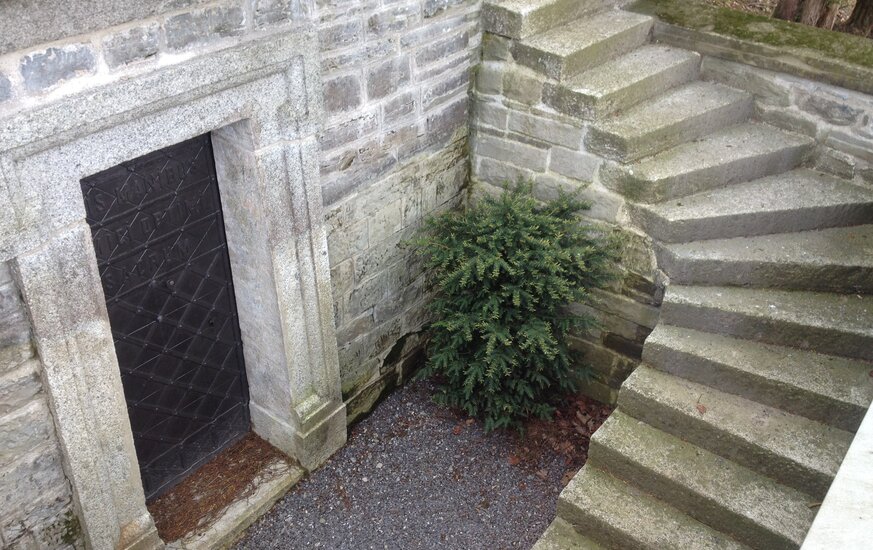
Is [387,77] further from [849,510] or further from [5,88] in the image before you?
[849,510]

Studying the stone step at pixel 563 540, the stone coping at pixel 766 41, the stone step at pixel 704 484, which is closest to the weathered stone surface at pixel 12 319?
the stone step at pixel 563 540

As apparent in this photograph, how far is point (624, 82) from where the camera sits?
4.81 meters

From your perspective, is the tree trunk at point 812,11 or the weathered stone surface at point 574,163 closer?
the weathered stone surface at point 574,163

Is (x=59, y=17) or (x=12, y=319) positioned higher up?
(x=59, y=17)

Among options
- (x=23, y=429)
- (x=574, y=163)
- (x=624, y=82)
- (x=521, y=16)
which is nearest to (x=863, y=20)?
(x=624, y=82)

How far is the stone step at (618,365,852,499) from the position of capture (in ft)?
12.7

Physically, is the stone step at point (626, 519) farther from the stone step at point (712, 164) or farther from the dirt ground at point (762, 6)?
the dirt ground at point (762, 6)

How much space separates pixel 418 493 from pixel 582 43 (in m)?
2.78

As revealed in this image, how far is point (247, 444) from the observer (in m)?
4.86

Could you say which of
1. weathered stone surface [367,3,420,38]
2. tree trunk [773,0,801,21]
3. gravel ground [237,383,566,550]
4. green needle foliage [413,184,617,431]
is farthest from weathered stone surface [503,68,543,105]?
tree trunk [773,0,801,21]

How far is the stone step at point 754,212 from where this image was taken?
15.0ft

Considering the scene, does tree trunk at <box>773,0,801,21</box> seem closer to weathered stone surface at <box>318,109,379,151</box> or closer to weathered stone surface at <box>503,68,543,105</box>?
weathered stone surface at <box>503,68,543,105</box>

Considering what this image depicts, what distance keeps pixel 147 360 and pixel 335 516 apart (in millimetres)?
1347

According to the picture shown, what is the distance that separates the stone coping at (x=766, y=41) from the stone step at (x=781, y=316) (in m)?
1.27
